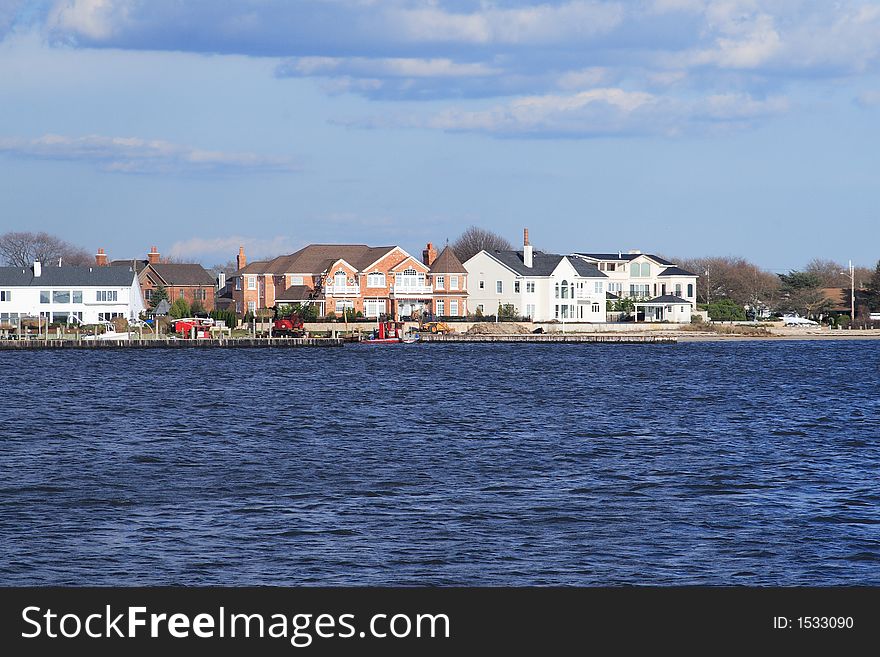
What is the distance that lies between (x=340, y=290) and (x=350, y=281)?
45.1 inches

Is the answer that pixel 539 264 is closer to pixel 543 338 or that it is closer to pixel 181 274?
pixel 543 338

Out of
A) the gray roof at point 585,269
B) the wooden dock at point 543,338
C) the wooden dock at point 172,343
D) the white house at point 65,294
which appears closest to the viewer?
the wooden dock at point 172,343

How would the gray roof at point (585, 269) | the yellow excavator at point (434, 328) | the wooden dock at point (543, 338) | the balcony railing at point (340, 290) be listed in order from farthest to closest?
the gray roof at point (585, 269), the balcony railing at point (340, 290), the yellow excavator at point (434, 328), the wooden dock at point (543, 338)

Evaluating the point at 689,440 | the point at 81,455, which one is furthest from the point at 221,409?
the point at 689,440

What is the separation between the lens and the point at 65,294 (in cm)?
10456

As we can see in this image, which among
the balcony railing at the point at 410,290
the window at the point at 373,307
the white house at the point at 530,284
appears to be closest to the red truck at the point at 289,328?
the window at the point at 373,307

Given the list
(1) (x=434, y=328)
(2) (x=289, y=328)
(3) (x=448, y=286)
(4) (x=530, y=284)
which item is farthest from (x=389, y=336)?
(4) (x=530, y=284)

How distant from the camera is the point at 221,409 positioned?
42406 mm

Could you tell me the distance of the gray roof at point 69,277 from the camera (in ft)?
342

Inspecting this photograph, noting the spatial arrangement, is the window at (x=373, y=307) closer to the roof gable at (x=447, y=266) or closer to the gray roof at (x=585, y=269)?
the roof gable at (x=447, y=266)

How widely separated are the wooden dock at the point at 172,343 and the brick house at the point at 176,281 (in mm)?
22162
